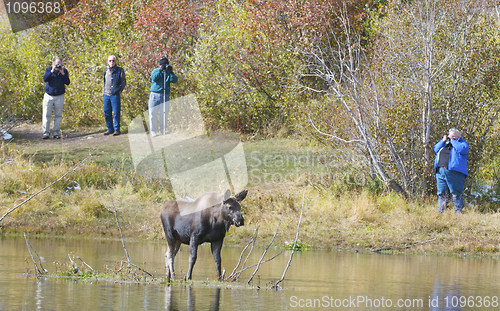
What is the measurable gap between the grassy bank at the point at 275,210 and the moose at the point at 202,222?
21.1ft

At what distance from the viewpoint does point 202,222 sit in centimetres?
1198

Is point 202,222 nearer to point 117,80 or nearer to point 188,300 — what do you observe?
point 188,300

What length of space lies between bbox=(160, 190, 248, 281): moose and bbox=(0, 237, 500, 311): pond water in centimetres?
73

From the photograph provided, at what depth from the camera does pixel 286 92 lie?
94.8 feet

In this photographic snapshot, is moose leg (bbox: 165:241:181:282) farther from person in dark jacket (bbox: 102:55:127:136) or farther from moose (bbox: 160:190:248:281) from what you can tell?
person in dark jacket (bbox: 102:55:127:136)

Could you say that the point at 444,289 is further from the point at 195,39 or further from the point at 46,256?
the point at 195,39

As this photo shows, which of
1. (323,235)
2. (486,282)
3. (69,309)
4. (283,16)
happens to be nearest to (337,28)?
(283,16)

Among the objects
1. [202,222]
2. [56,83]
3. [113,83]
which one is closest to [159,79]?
[113,83]

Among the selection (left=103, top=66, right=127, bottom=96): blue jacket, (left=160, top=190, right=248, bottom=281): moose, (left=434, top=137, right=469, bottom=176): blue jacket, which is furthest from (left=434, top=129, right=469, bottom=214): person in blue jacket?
(left=103, top=66, right=127, bottom=96): blue jacket

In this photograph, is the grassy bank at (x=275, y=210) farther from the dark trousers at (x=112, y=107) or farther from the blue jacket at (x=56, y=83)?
the blue jacket at (x=56, y=83)

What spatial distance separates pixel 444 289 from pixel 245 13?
19.9 m

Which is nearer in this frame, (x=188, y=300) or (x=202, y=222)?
(x=188, y=300)

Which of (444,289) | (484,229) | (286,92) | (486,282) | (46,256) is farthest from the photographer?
(286,92)

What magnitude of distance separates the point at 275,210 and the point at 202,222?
8.73m
